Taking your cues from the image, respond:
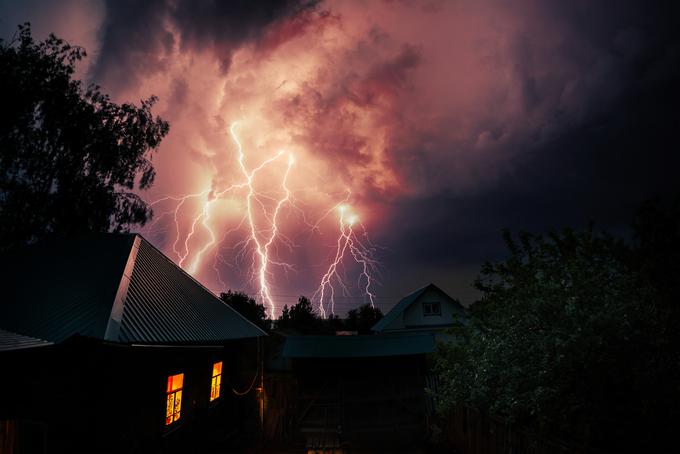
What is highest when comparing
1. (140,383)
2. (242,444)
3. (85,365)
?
(85,365)

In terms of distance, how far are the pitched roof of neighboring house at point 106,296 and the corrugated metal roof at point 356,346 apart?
2673mm

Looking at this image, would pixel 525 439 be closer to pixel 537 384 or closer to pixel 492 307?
pixel 537 384

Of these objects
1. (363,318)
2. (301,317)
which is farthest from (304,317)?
(363,318)

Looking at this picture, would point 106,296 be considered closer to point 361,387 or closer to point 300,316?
point 361,387

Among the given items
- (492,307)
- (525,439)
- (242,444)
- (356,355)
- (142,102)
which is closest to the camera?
(525,439)

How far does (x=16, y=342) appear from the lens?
5605 millimetres

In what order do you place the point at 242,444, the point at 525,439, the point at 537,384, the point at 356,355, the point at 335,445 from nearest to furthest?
1. the point at 537,384
2. the point at 525,439
3. the point at 335,445
4. the point at 242,444
5. the point at 356,355

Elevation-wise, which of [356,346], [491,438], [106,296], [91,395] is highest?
[106,296]

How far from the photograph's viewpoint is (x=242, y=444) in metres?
11.7

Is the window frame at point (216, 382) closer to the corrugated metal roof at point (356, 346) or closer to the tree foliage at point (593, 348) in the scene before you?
the corrugated metal roof at point (356, 346)

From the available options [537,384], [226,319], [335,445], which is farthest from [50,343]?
[335,445]

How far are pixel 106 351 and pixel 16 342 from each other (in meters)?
1.25

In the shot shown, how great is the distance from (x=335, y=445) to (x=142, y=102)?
17.0m

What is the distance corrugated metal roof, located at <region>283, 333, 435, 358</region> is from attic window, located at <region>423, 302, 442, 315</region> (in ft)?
43.8
